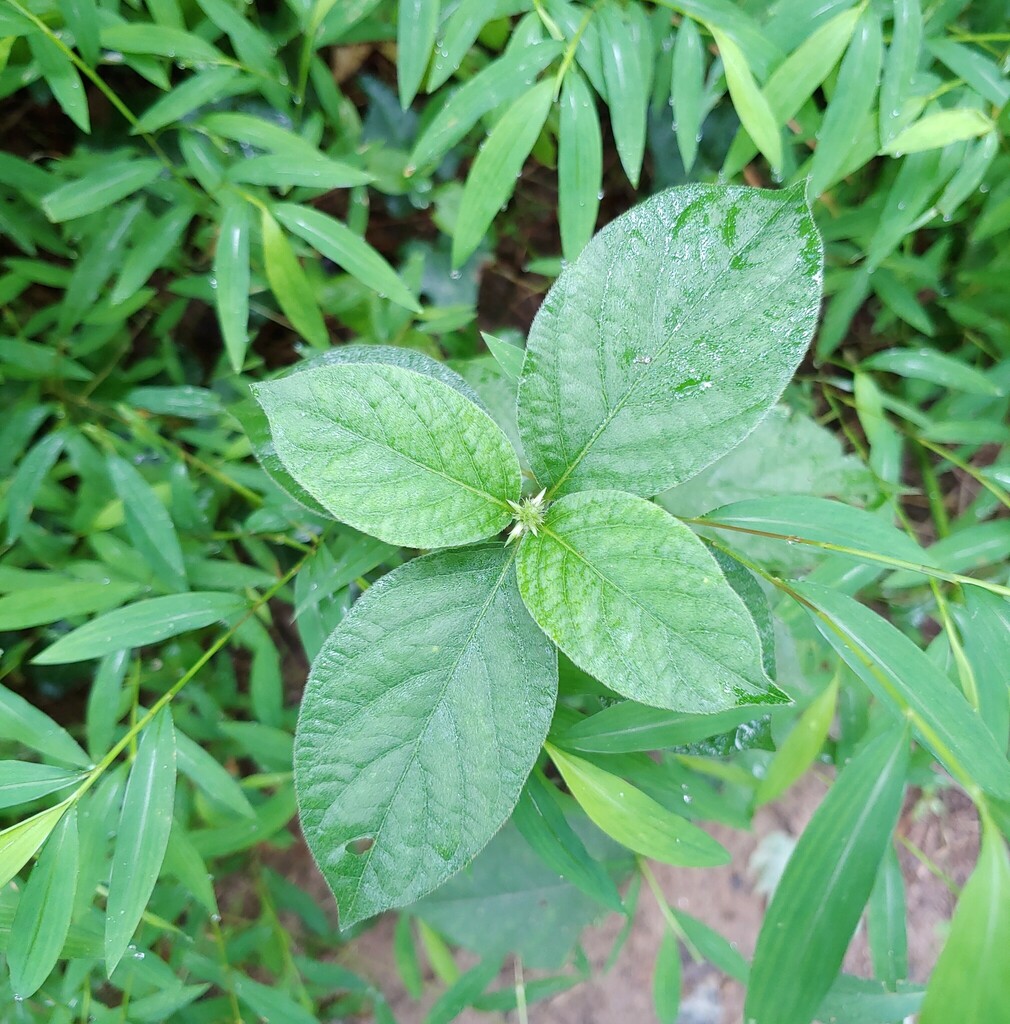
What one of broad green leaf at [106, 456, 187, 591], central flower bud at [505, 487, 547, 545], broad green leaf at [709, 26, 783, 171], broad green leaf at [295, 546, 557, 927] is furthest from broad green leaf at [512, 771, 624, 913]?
broad green leaf at [709, 26, 783, 171]

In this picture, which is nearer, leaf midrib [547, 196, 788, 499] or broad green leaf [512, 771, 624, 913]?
leaf midrib [547, 196, 788, 499]

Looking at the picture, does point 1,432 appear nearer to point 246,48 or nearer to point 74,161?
point 74,161

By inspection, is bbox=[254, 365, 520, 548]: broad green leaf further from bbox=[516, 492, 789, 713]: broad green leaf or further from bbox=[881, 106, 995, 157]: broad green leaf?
bbox=[881, 106, 995, 157]: broad green leaf

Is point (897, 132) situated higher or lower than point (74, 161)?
higher

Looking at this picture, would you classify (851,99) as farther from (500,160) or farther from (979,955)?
(979,955)

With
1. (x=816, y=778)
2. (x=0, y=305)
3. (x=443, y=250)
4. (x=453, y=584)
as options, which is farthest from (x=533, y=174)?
(x=816, y=778)

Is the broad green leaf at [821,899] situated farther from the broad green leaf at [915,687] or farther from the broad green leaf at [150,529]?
the broad green leaf at [150,529]
